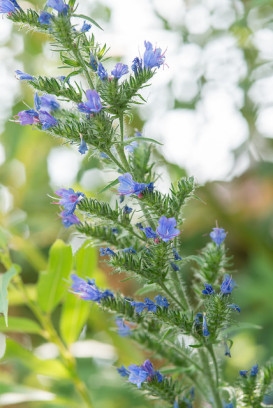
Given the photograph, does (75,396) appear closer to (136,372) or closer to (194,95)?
(136,372)

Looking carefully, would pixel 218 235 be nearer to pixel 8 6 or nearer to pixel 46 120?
pixel 46 120

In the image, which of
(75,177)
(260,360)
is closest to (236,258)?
(260,360)

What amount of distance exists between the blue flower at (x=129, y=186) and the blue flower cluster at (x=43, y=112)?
0.15 meters

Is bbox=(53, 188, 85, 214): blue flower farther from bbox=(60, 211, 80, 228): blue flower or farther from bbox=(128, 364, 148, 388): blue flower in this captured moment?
bbox=(128, 364, 148, 388): blue flower

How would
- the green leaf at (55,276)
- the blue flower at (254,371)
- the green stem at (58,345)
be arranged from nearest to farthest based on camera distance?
the blue flower at (254,371)
the green leaf at (55,276)
the green stem at (58,345)

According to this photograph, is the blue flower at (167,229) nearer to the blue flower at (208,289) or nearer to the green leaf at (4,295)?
the blue flower at (208,289)

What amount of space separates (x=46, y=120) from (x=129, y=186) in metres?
0.17

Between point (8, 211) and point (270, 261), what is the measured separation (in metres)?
0.97

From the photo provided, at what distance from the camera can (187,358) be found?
82 cm

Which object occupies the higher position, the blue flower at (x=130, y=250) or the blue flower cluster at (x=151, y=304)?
the blue flower at (x=130, y=250)

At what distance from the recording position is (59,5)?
69cm

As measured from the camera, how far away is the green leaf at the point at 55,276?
1.03m

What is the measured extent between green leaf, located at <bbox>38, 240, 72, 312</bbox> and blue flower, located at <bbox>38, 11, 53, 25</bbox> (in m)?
0.46

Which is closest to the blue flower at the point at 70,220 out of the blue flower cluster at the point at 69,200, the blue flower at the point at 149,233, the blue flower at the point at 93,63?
Answer: the blue flower cluster at the point at 69,200
